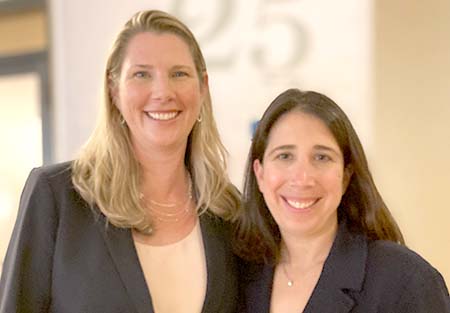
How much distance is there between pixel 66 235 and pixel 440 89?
183 cm

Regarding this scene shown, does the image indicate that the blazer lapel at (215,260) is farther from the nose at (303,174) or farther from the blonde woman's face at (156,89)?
the nose at (303,174)

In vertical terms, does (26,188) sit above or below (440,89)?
below

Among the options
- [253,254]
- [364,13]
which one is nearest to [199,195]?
[253,254]

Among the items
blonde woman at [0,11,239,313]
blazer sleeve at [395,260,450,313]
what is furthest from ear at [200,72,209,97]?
blazer sleeve at [395,260,450,313]

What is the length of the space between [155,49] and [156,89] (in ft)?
0.35

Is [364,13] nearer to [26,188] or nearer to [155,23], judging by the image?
[155,23]

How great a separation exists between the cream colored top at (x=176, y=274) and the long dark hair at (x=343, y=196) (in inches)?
5.0

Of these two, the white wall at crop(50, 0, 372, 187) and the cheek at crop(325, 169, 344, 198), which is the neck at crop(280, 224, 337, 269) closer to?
the cheek at crop(325, 169, 344, 198)

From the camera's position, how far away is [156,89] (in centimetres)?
197

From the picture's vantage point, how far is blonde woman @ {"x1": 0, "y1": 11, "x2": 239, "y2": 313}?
1.84 m

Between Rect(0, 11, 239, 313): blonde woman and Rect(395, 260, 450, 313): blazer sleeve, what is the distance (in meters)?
0.52

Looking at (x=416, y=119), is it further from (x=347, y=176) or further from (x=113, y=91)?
(x=113, y=91)

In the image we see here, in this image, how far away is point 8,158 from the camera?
4.33 meters

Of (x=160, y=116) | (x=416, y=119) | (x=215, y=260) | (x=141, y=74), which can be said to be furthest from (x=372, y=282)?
(x=416, y=119)
